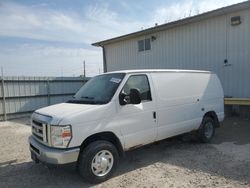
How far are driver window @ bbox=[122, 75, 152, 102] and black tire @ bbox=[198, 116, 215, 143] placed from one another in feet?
7.25

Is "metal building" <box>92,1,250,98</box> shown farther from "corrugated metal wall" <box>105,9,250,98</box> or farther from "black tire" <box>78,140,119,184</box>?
"black tire" <box>78,140,119,184</box>

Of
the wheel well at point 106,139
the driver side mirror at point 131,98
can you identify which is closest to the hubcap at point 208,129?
the driver side mirror at point 131,98

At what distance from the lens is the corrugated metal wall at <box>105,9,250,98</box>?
9883 millimetres

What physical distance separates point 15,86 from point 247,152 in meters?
11.0

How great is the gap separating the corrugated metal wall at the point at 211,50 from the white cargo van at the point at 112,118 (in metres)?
4.44

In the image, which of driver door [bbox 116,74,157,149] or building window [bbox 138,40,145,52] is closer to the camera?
driver door [bbox 116,74,157,149]

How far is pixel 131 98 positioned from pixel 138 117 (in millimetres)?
485

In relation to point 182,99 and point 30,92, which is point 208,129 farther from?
point 30,92

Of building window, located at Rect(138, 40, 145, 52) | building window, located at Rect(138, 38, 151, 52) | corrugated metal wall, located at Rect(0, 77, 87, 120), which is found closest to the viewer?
corrugated metal wall, located at Rect(0, 77, 87, 120)

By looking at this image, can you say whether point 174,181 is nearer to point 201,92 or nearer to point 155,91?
point 155,91

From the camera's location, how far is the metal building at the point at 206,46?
9.88m

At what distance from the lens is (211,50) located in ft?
35.9

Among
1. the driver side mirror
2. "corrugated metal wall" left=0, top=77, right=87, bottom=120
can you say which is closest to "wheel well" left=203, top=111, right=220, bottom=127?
the driver side mirror

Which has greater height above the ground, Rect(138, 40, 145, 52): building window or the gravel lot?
Rect(138, 40, 145, 52): building window
